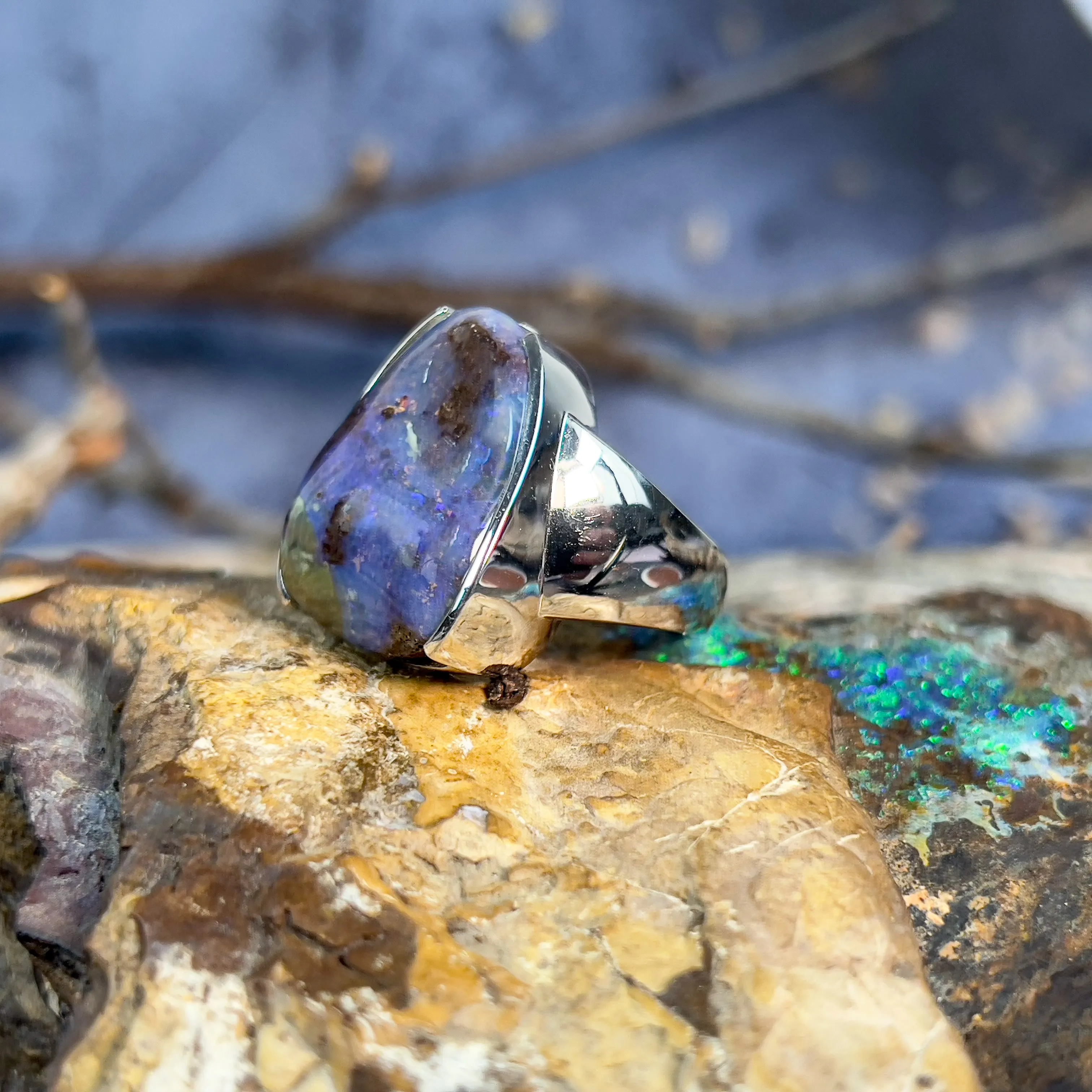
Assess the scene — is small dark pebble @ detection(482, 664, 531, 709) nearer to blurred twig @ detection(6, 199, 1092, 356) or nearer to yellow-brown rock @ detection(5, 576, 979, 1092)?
yellow-brown rock @ detection(5, 576, 979, 1092)

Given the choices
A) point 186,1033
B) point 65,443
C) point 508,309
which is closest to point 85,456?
point 65,443

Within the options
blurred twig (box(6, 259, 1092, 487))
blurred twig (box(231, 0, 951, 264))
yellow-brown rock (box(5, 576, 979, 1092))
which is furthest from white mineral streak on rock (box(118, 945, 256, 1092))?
blurred twig (box(231, 0, 951, 264))

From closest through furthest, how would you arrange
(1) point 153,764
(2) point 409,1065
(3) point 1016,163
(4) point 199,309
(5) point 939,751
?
(2) point 409,1065, (1) point 153,764, (5) point 939,751, (4) point 199,309, (3) point 1016,163

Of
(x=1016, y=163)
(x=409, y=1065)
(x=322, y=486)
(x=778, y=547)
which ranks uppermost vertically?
(x=1016, y=163)

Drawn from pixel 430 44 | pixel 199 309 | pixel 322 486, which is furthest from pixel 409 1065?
pixel 430 44

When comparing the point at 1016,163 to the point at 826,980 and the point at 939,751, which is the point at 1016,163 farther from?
the point at 826,980

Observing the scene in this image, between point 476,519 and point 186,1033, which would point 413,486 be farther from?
point 186,1033
